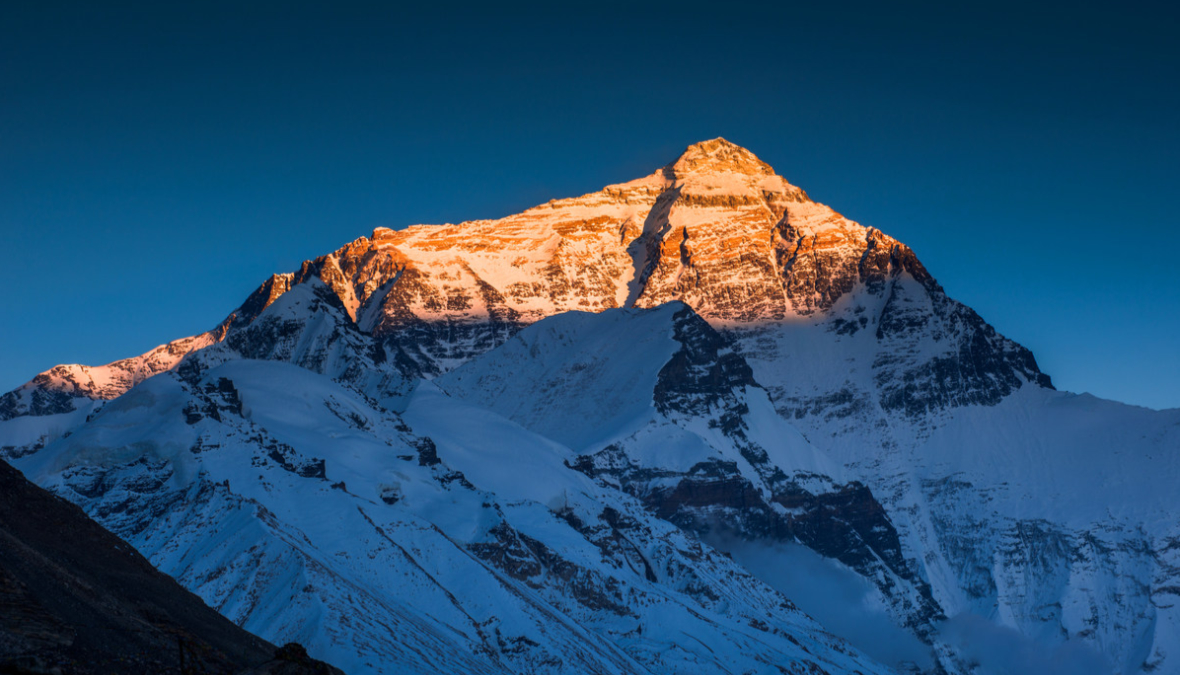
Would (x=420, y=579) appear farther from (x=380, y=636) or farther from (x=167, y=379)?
(x=167, y=379)

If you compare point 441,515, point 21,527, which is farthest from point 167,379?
point 21,527

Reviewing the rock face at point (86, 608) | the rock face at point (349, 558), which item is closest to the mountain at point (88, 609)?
the rock face at point (86, 608)

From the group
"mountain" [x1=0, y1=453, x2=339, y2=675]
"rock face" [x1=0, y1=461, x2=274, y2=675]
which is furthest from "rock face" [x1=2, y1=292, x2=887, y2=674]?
"mountain" [x1=0, y1=453, x2=339, y2=675]

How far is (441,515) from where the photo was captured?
622 feet

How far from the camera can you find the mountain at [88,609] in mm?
45406

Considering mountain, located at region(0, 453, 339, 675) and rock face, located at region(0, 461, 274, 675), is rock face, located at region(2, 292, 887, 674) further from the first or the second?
mountain, located at region(0, 453, 339, 675)

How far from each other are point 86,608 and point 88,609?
3.2 inches

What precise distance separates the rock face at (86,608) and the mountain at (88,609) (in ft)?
0.14

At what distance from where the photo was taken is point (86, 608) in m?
51.4

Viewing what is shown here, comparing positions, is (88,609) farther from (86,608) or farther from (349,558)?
(349,558)

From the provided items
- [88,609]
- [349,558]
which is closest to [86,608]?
[88,609]

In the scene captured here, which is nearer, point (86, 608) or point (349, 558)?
point (86, 608)

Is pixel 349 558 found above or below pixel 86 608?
above

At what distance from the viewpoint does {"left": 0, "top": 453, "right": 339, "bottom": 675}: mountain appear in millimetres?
45406
